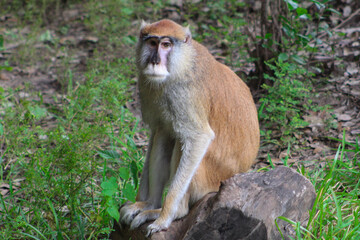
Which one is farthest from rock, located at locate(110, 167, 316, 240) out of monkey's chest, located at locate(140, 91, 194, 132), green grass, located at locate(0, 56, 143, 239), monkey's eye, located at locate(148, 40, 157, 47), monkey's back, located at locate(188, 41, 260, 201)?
monkey's eye, located at locate(148, 40, 157, 47)

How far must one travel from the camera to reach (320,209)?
141 inches

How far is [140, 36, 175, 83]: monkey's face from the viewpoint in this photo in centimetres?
352

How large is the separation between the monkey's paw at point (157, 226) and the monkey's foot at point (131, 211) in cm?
39

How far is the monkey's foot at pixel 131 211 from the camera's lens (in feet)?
12.8

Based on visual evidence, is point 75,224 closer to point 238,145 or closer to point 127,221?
point 127,221

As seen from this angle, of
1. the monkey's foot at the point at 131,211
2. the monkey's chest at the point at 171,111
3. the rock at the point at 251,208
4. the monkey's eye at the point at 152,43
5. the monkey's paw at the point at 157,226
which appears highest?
the monkey's eye at the point at 152,43

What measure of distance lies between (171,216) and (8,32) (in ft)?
23.1

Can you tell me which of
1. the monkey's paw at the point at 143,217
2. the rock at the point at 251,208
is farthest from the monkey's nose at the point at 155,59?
the monkey's paw at the point at 143,217

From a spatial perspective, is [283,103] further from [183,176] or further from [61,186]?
[61,186]

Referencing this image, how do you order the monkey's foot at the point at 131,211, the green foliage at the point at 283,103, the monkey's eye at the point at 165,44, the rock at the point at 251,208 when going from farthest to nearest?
1. the green foliage at the point at 283,103
2. the monkey's foot at the point at 131,211
3. the monkey's eye at the point at 165,44
4. the rock at the point at 251,208

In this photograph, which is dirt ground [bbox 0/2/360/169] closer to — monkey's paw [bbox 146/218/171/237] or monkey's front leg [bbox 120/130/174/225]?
monkey's front leg [bbox 120/130/174/225]

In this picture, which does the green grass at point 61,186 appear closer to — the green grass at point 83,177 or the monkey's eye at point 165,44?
the green grass at point 83,177

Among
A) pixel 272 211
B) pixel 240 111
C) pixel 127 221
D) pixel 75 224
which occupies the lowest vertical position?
pixel 75 224

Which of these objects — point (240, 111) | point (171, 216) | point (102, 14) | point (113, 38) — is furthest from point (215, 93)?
point (102, 14)
